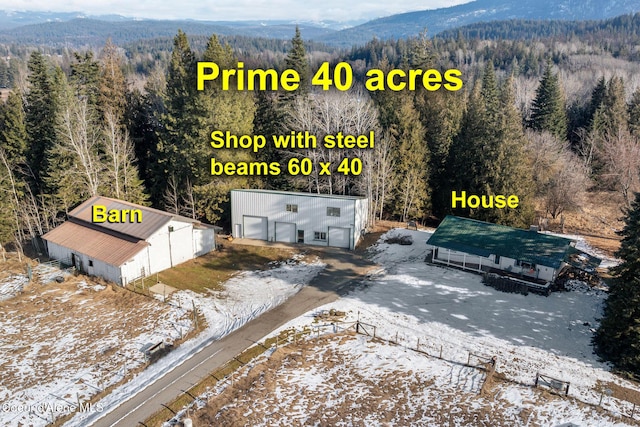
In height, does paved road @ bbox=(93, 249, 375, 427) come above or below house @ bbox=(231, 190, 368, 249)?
below

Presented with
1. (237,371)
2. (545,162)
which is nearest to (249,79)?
(237,371)

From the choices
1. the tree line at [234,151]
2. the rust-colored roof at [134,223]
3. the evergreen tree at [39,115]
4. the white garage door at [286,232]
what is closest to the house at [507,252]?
the tree line at [234,151]

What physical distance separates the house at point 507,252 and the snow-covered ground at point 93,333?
32.5 feet

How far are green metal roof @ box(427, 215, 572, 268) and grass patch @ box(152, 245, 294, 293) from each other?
493 inches

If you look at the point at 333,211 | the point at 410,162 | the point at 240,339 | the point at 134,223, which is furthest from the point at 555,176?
the point at 134,223

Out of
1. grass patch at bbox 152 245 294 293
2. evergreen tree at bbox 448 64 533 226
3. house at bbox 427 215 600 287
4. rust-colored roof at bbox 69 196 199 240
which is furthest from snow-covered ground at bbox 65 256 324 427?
evergreen tree at bbox 448 64 533 226

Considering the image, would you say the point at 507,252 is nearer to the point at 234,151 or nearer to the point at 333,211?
the point at 333,211

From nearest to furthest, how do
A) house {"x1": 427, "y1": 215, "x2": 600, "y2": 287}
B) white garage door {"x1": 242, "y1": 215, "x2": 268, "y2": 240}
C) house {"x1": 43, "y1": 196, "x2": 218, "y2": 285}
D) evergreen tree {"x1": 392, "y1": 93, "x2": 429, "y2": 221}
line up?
house {"x1": 427, "y1": 215, "x2": 600, "y2": 287} → house {"x1": 43, "y1": 196, "x2": 218, "y2": 285} → white garage door {"x1": 242, "y1": 215, "x2": 268, "y2": 240} → evergreen tree {"x1": 392, "y1": 93, "x2": 429, "y2": 221}

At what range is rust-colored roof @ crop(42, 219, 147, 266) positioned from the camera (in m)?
32.2

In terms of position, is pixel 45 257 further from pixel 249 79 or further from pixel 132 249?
pixel 249 79

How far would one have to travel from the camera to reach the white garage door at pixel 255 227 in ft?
132

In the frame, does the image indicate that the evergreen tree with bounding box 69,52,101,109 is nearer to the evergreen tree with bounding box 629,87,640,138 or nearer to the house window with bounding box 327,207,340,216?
the house window with bounding box 327,207,340,216

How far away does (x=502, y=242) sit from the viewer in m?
33.3

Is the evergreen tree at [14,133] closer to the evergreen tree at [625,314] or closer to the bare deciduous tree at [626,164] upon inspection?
the evergreen tree at [625,314]
